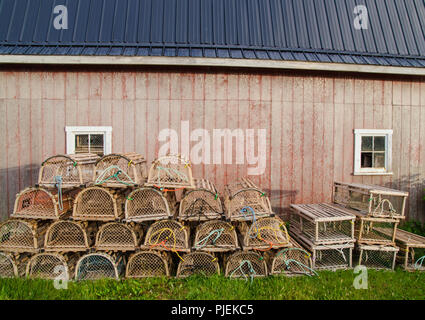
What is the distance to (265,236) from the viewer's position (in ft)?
14.3

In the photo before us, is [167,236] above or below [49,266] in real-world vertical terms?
above

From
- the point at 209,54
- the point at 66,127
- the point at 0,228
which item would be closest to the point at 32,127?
the point at 66,127

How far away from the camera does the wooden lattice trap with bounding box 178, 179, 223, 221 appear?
4172mm

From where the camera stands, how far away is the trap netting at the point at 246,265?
408 centimetres

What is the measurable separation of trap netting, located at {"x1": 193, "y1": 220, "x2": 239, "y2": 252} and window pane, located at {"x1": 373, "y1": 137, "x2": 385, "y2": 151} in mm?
4537

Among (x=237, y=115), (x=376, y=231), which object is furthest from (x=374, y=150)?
(x=237, y=115)

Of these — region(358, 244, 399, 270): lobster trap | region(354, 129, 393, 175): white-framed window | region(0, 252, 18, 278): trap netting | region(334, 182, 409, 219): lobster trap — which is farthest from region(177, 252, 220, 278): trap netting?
region(354, 129, 393, 175): white-framed window

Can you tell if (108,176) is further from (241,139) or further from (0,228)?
(241,139)

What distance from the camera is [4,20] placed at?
616cm

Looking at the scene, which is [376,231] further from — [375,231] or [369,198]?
[369,198]

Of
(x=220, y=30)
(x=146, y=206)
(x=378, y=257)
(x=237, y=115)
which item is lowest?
(x=378, y=257)

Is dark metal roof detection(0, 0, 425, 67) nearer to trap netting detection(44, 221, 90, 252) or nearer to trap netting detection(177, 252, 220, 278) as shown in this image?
trap netting detection(44, 221, 90, 252)

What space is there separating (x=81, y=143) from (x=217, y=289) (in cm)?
430
